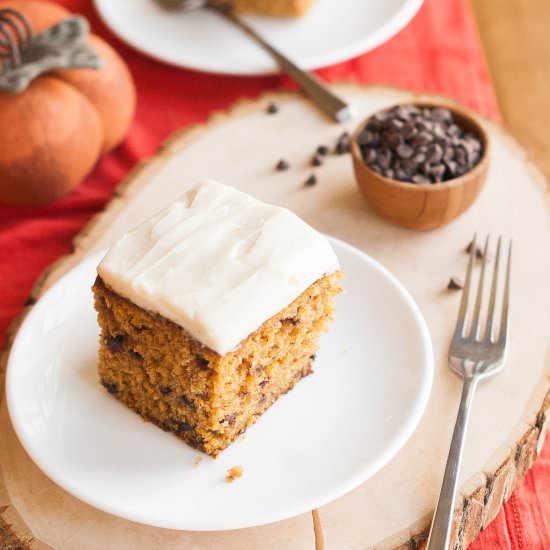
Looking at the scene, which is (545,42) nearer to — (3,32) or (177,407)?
(3,32)

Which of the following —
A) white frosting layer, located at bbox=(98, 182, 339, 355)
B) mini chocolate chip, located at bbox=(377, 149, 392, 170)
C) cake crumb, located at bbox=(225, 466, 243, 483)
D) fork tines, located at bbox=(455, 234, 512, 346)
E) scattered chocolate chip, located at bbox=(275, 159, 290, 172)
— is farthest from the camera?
scattered chocolate chip, located at bbox=(275, 159, 290, 172)

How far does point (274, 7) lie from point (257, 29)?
12 cm

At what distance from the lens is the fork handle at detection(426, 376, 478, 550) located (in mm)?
1823

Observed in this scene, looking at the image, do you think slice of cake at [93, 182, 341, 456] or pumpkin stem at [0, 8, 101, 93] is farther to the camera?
pumpkin stem at [0, 8, 101, 93]

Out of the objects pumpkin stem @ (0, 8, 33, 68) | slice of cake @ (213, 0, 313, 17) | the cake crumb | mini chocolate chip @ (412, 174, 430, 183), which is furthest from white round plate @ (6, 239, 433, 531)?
slice of cake @ (213, 0, 313, 17)

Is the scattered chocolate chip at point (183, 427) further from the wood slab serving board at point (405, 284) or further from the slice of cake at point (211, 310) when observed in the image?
the wood slab serving board at point (405, 284)

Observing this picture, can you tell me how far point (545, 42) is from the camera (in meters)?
4.28

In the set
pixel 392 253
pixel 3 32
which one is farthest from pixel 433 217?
pixel 3 32

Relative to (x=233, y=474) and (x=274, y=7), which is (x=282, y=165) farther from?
(x=233, y=474)

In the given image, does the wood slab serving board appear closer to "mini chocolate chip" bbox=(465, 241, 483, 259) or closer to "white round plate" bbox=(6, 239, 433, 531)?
"mini chocolate chip" bbox=(465, 241, 483, 259)

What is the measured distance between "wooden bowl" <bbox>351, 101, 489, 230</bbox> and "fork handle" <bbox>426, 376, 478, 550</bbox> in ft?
2.30

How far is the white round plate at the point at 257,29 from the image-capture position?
3.40m

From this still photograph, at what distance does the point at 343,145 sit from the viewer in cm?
304

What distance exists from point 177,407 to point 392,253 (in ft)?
3.29
